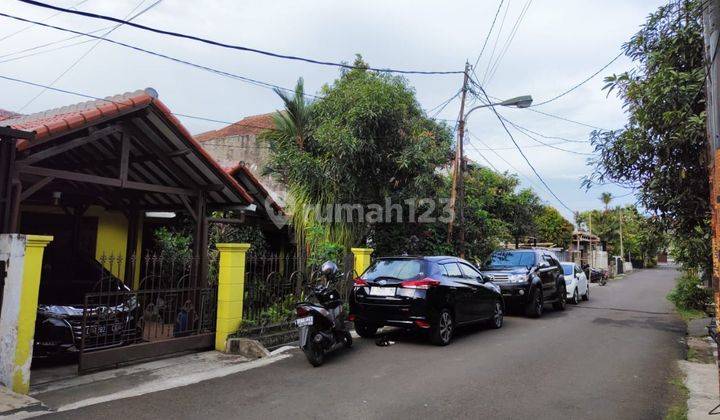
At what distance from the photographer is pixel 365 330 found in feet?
29.8

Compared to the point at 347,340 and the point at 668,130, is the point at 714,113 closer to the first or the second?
the point at 668,130

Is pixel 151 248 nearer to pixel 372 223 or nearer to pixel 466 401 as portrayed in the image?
pixel 372 223

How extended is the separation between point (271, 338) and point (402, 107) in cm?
674

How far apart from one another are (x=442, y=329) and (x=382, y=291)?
1.22m

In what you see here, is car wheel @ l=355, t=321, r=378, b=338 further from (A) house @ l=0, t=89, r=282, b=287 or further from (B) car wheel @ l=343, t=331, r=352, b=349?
(A) house @ l=0, t=89, r=282, b=287

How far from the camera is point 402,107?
12.1 m

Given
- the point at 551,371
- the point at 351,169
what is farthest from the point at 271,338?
the point at 351,169

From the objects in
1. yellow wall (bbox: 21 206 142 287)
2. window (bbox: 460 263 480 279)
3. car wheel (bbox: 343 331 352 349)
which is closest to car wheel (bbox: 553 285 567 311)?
window (bbox: 460 263 480 279)

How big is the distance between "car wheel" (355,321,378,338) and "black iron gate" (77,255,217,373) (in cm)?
262

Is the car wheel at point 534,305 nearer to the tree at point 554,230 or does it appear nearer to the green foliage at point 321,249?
the green foliage at point 321,249

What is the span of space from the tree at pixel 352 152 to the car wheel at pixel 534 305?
378cm

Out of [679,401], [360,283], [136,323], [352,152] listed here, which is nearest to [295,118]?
[352,152]

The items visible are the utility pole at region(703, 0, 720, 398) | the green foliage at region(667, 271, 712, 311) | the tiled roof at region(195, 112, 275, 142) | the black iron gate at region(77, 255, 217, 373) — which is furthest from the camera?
the tiled roof at region(195, 112, 275, 142)

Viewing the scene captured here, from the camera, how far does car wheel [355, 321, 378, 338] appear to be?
8.89 meters
